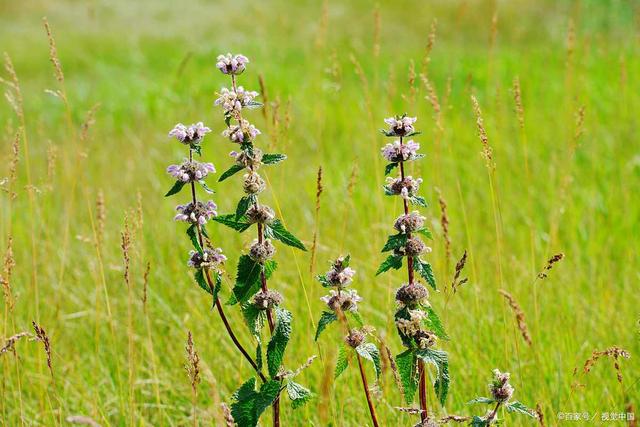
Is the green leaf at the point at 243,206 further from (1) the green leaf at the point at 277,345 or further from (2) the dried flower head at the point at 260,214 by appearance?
(1) the green leaf at the point at 277,345

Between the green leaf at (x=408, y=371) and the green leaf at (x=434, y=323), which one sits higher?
the green leaf at (x=434, y=323)

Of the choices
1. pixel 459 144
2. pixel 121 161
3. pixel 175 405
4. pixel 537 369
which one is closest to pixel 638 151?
pixel 459 144

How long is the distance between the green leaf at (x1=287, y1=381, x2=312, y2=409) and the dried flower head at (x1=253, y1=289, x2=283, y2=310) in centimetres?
19

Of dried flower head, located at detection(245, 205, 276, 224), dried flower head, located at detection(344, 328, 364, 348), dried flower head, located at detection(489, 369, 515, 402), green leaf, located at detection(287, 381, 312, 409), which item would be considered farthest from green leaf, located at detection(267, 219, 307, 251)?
dried flower head, located at detection(489, 369, 515, 402)

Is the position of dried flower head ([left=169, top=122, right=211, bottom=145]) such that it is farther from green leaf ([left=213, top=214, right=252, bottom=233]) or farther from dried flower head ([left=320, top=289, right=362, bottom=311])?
dried flower head ([left=320, top=289, right=362, bottom=311])

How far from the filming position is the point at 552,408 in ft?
6.79

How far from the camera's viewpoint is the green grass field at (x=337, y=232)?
2.24 meters

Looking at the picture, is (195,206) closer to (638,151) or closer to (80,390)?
(80,390)

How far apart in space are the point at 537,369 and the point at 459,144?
8.42 ft

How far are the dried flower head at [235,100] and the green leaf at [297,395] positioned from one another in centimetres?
65

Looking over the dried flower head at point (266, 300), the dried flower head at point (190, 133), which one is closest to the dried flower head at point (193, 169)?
the dried flower head at point (190, 133)

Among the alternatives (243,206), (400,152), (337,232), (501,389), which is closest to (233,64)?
(243,206)

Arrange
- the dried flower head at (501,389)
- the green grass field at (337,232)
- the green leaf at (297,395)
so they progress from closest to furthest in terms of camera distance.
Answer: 1. the dried flower head at (501,389)
2. the green leaf at (297,395)
3. the green grass field at (337,232)

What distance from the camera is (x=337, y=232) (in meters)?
3.49
